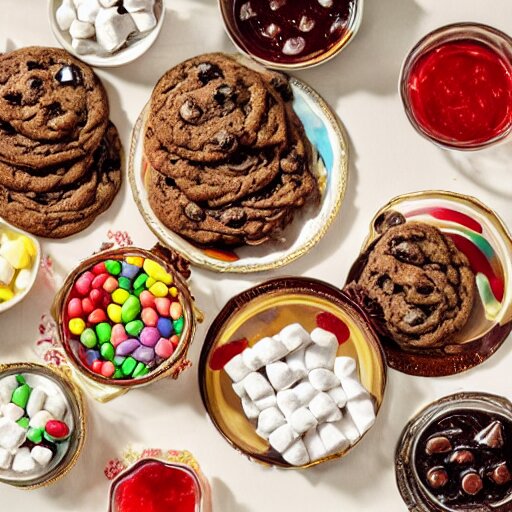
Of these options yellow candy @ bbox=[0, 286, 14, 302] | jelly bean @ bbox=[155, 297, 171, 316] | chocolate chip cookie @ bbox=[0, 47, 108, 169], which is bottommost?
yellow candy @ bbox=[0, 286, 14, 302]

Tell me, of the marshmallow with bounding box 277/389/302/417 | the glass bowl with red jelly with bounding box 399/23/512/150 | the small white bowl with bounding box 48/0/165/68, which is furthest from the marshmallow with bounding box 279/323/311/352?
the small white bowl with bounding box 48/0/165/68

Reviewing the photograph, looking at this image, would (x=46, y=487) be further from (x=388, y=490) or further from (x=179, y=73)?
(x=179, y=73)

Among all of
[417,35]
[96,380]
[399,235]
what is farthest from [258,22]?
[96,380]

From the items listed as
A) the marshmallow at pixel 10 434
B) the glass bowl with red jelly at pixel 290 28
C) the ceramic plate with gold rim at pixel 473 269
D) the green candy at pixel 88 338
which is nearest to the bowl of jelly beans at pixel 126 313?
the green candy at pixel 88 338

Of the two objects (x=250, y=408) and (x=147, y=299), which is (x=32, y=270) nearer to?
(x=147, y=299)

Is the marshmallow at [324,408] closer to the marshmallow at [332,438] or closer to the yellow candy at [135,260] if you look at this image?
the marshmallow at [332,438]

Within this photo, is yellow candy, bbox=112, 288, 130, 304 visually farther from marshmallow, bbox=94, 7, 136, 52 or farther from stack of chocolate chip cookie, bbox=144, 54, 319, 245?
marshmallow, bbox=94, 7, 136, 52
